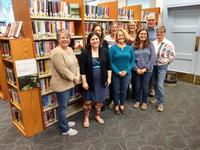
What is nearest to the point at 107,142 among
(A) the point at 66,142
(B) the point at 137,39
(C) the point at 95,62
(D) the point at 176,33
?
(A) the point at 66,142

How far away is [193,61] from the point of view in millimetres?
4418

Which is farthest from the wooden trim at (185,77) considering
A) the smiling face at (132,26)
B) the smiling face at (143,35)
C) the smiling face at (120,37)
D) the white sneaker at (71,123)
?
the white sneaker at (71,123)

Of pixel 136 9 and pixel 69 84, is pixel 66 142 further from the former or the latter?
pixel 136 9

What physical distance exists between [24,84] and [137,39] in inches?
75.4

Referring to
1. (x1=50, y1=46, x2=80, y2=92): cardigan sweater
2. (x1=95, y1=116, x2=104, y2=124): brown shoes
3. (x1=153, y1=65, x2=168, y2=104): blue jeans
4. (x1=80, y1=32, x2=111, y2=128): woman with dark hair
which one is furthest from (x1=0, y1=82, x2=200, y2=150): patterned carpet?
(x1=50, y1=46, x2=80, y2=92): cardigan sweater

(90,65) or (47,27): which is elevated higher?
(47,27)

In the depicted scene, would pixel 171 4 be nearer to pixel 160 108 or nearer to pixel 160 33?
pixel 160 33

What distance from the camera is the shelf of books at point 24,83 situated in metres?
2.03

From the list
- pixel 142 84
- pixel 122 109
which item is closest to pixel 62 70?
pixel 122 109

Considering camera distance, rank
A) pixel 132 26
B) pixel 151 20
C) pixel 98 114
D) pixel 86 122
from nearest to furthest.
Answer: pixel 86 122 < pixel 98 114 < pixel 132 26 < pixel 151 20

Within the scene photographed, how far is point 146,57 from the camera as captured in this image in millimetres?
2834

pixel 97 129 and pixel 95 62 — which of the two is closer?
pixel 95 62

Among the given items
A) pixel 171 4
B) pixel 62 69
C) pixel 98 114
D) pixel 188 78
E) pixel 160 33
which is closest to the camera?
pixel 62 69

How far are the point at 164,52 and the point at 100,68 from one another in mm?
1231
